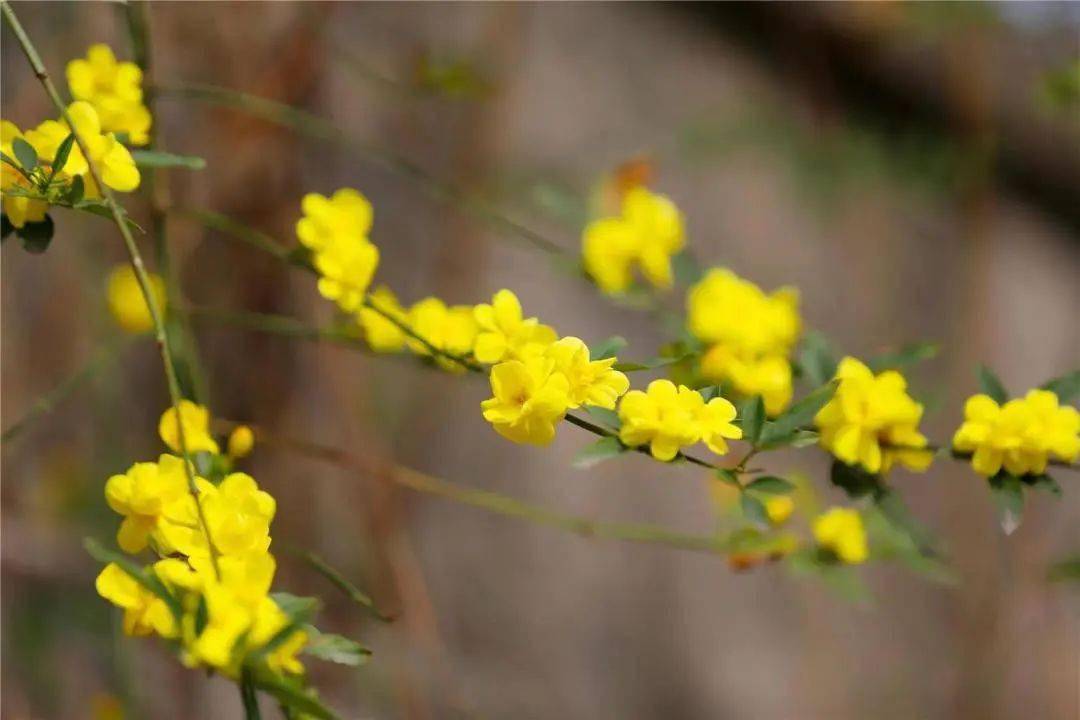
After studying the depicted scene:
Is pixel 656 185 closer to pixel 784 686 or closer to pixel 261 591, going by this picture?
pixel 784 686

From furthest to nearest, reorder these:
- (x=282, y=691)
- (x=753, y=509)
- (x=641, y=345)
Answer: (x=641, y=345) < (x=753, y=509) < (x=282, y=691)

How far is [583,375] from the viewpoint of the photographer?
331 millimetres

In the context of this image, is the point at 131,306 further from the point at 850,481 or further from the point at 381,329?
the point at 850,481

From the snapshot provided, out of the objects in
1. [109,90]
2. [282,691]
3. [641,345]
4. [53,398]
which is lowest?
[282,691]

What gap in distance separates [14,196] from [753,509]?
0.29 metres

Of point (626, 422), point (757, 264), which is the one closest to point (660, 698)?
point (757, 264)

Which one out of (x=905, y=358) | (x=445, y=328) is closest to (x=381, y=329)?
(x=445, y=328)

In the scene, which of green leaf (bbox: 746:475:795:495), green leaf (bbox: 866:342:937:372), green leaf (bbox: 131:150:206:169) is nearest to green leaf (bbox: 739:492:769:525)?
green leaf (bbox: 746:475:795:495)

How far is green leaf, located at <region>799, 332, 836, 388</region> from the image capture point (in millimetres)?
443

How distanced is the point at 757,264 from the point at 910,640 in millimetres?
493

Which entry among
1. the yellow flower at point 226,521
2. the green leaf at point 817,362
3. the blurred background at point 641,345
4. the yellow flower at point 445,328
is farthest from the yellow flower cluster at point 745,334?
the blurred background at point 641,345

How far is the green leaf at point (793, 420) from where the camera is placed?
36 centimetres

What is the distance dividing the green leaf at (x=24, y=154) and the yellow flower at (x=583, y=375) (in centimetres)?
19

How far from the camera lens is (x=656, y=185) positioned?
116 centimetres
